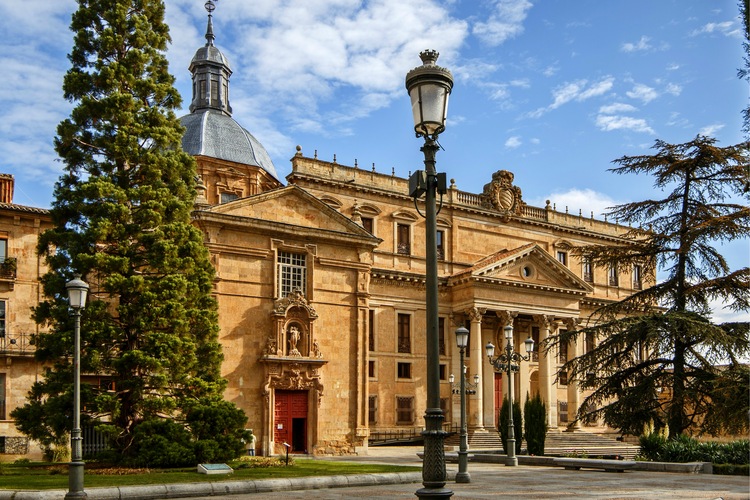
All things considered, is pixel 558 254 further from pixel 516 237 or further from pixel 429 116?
pixel 429 116

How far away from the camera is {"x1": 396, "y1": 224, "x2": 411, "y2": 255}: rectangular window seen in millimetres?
47406

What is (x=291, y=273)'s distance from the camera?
35844 millimetres

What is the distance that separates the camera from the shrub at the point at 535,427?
A: 32.7 meters

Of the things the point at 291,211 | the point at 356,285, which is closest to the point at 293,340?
the point at 356,285

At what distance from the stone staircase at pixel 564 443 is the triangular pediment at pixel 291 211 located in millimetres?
Result: 12576

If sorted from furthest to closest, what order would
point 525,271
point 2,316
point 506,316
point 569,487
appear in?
point 525,271, point 506,316, point 2,316, point 569,487

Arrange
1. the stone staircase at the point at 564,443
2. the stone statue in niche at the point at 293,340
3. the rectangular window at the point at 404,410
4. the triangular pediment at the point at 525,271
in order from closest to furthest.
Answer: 1. the stone statue in niche at the point at 293,340
2. the stone staircase at the point at 564,443
3. the rectangular window at the point at 404,410
4. the triangular pediment at the point at 525,271

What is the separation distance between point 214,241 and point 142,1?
35.0 ft

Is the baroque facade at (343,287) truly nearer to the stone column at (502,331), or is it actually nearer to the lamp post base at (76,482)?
the stone column at (502,331)

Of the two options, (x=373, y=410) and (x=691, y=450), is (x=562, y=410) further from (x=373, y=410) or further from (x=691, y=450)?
(x=691, y=450)

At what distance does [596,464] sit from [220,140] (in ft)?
92.2

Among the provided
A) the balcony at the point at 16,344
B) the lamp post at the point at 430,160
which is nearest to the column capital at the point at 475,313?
the balcony at the point at 16,344

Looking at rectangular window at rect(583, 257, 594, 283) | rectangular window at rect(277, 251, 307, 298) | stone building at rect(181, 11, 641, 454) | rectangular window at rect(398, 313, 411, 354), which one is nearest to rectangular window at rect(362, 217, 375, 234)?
stone building at rect(181, 11, 641, 454)

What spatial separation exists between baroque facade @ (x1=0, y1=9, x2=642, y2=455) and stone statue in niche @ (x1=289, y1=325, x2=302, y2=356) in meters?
0.16
